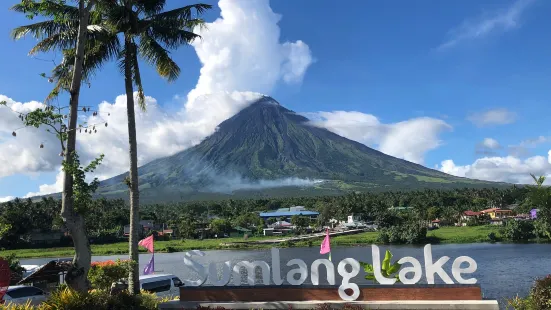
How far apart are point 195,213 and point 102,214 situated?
38.0m

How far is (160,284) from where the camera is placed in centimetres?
2281

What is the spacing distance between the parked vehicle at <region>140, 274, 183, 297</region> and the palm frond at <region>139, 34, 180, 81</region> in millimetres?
9651

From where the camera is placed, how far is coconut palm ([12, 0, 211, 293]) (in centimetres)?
1667

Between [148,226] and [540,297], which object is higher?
[148,226]

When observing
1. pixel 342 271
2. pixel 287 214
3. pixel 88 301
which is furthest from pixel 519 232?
pixel 287 214

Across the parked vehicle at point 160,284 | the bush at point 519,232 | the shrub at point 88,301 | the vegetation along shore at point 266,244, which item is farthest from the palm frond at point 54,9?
the bush at point 519,232

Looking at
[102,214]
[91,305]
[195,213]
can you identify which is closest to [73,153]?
[91,305]

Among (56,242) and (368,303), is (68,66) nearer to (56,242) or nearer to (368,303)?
(368,303)

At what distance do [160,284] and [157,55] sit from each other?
11.0 m

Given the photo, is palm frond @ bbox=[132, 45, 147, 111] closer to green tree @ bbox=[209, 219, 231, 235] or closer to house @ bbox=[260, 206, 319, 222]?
green tree @ bbox=[209, 219, 231, 235]

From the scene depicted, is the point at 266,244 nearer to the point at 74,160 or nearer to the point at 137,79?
the point at 137,79

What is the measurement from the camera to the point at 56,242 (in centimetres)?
9212

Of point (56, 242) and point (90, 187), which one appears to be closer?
point (90, 187)

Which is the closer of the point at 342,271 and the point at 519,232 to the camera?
the point at 342,271
